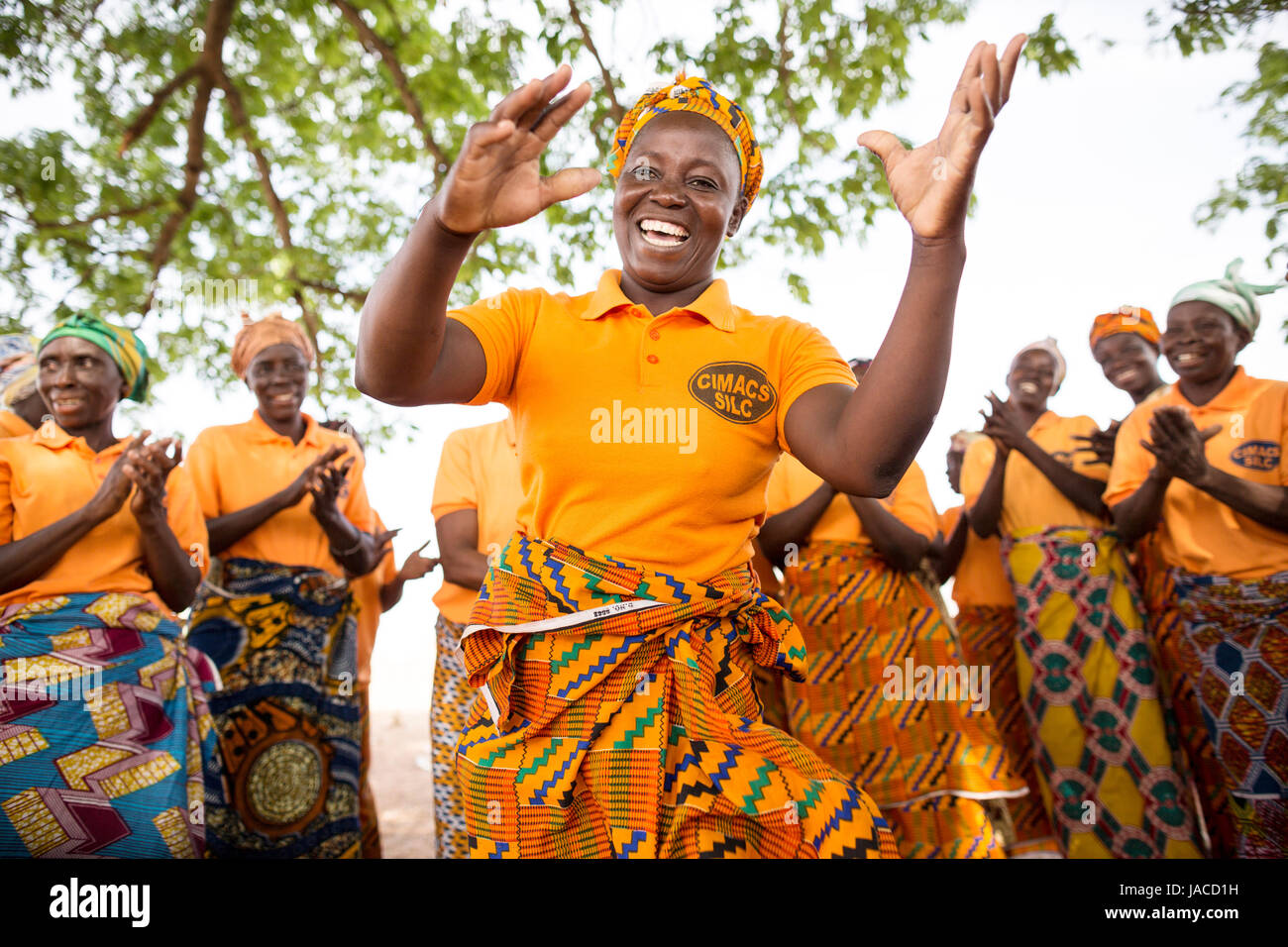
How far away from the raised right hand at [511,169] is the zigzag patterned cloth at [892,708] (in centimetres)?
281

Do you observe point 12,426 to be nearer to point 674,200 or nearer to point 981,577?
point 674,200

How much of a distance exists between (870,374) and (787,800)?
0.71 metres

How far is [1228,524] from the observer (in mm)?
3750

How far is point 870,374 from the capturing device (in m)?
1.44

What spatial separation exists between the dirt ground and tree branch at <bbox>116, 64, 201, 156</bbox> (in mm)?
4647

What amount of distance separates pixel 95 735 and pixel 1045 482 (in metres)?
4.25

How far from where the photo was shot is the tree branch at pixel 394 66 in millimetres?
5805

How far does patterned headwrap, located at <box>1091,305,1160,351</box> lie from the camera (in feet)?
15.8

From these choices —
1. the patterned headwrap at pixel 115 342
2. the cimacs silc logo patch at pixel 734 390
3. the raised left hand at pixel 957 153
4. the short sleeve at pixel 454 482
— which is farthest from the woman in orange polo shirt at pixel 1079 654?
the patterned headwrap at pixel 115 342

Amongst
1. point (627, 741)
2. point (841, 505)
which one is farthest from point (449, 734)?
point (627, 741)

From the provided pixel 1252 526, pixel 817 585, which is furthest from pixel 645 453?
pixel 1252 526

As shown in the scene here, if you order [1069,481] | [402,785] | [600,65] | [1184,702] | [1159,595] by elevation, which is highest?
[600,65]

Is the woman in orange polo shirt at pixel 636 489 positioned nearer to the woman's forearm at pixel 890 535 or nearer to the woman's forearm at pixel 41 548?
the woman's forearm at pixel 41 548
